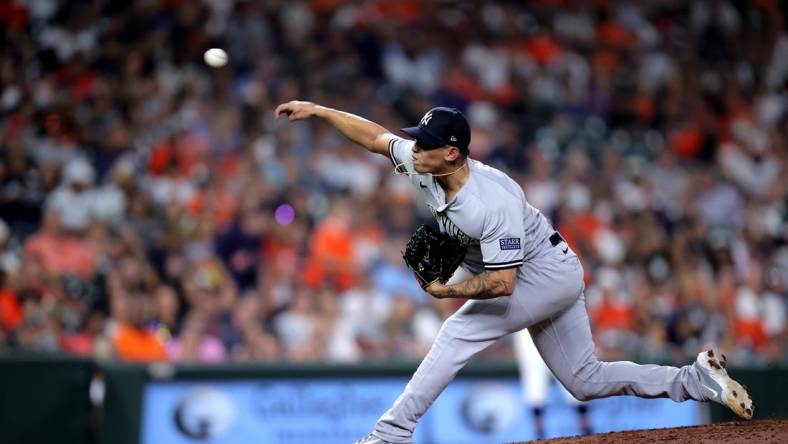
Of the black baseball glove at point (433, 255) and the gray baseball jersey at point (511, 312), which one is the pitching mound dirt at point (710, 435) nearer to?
the gray baseball jersey at point (511, 312)

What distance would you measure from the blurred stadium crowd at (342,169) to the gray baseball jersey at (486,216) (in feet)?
15.0

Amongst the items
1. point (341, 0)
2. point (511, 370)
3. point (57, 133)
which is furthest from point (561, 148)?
point (57, 133)

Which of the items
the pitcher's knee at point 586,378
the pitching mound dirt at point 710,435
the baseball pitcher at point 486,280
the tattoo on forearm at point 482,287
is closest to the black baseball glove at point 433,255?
the baseball pitcher at point 486,280

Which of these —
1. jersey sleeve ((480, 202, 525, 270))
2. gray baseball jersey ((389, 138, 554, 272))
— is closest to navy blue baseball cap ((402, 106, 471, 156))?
gray baseball jersey ((389, 138, 554, 272))

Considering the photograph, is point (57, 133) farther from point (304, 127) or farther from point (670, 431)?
point (670, 431)

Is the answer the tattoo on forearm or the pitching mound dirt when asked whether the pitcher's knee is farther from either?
the tattoo on forearm

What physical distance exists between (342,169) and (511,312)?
265 inches

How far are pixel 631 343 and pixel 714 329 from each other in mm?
1237

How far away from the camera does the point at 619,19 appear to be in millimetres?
15156

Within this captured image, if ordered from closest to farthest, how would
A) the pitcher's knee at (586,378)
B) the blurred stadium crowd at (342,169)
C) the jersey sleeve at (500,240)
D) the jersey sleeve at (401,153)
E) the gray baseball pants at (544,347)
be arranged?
the jersey sleeve at (500,240), the gray baseball pants at (544,347), the jersey sleeve at (401,153), the pitcher's knee at (586,378), the blurred stadium crowd at (342,169)

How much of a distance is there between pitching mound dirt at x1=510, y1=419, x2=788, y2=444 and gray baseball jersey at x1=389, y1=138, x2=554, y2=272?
3.61 feet

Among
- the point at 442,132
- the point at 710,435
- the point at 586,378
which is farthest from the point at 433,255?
the point at 710,435

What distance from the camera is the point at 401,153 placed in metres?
4.86

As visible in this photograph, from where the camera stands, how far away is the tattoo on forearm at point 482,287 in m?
4.54
